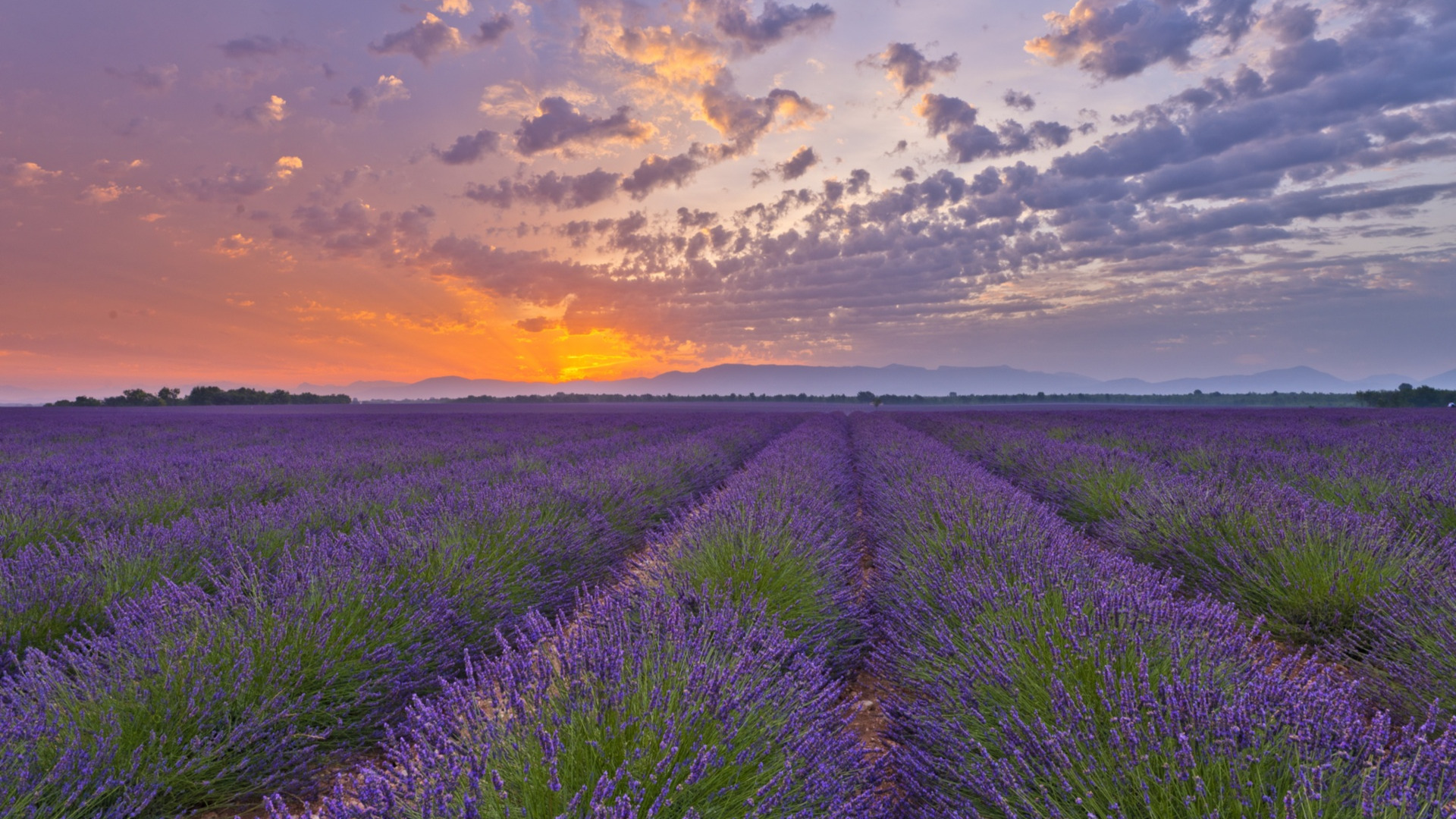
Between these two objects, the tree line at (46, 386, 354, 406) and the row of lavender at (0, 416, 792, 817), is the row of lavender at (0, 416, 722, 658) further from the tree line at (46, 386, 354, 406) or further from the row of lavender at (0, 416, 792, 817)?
the tree line at (46, 386, 354, 406)

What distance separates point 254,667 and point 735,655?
207 cm

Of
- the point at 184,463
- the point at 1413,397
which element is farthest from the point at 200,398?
the point at 1413,397

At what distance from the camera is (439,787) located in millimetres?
1349

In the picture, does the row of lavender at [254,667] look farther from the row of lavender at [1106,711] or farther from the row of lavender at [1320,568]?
the row of lavender at [1320,568]

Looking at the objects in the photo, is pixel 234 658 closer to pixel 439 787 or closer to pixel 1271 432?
pixel 439 787

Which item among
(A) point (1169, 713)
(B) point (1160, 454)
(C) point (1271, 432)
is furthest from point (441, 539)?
(C) point (1271, 432)

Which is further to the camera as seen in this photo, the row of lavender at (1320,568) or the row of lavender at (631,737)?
the row of lavender at (1320,568)

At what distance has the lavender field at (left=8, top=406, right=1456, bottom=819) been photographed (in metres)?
1.52

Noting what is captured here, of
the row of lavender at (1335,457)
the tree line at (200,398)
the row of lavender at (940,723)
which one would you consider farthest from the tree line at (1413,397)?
the tree line at (200,398)

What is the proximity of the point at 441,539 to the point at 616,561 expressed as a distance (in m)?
1.83

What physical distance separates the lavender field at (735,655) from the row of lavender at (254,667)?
0.06 ft

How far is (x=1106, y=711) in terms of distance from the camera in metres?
1.78

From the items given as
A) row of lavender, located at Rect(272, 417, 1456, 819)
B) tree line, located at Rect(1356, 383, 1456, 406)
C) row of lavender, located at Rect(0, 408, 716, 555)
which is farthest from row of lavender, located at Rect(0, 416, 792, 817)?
tree line, located at Rect(1356, 383, 1456, 406)

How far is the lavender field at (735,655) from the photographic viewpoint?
1521 millimetres
